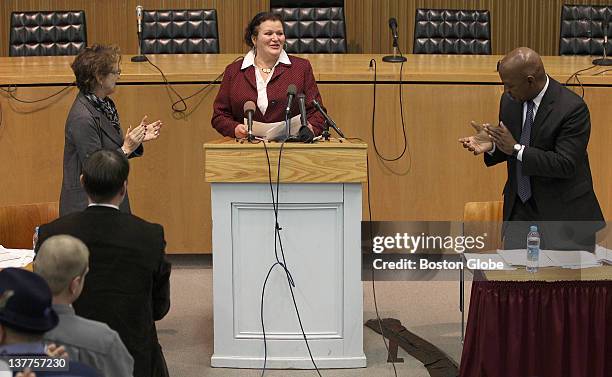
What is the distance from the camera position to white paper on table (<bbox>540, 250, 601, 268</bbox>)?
423 centimetres

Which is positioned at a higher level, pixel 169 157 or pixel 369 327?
pixel 169 157

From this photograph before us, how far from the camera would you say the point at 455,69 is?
6.72 metres

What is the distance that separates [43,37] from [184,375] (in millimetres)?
4384

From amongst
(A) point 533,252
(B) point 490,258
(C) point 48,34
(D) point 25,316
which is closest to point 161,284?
(D) point 25,316

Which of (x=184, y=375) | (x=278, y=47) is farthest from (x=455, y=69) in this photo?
(x=184, y=375)

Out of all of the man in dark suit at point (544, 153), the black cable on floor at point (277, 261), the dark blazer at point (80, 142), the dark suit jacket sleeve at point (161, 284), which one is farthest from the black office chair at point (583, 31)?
the dark suit jacket sleeve at point (161, 284)

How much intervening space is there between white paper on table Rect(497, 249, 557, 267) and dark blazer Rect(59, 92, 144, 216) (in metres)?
1.82

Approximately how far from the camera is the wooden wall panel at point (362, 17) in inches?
386

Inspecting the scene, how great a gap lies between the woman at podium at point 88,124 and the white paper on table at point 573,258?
2.00 meters

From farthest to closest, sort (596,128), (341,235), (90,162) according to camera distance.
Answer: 1. (596,128)
2. (341,235)
3. (90,162)

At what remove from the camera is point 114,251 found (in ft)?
10.8

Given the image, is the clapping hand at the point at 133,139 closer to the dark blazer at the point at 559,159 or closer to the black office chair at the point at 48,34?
the dark blazer at the point at 559,159

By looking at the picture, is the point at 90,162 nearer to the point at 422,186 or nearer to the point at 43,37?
the point at 422,186

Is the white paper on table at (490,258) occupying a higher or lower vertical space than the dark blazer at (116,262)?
lower
